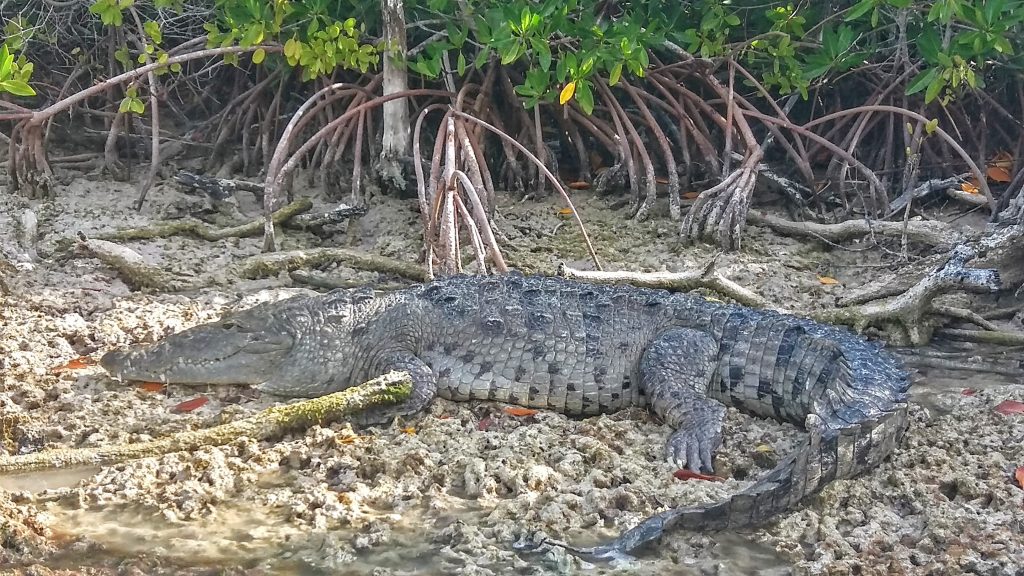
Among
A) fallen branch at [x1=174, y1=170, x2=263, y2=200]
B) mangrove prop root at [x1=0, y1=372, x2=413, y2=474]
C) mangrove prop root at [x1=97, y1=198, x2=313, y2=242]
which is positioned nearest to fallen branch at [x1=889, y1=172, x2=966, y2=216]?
mangrove prop root at [x1=0, y1=372, x2=413, y2=474]

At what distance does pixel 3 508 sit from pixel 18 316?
1.85 meters

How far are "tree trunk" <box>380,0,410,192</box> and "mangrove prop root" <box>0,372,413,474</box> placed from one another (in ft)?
8.53

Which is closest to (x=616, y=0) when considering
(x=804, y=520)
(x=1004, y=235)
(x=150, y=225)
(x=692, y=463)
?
(x=1004, y=235)

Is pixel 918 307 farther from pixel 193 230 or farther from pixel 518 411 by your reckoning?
pixel 193 230

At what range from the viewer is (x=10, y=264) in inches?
177

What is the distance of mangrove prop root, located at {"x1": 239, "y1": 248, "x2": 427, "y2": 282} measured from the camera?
4.64 metres

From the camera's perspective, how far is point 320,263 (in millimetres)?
4785

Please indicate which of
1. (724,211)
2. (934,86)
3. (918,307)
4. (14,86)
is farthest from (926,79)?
(14,86)

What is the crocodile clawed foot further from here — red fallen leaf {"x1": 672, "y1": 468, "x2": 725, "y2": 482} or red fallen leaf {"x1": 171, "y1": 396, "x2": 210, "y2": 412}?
red fallen leaf {"x1": 171, "y1": 396, "x2": 210, "y2": 412}

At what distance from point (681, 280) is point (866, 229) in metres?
1.33

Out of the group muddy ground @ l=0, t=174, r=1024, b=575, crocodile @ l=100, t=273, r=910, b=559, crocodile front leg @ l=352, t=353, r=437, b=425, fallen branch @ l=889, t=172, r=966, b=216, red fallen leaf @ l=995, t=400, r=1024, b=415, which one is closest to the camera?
muddy ground @ l=0, t=174, r=1024, b=575

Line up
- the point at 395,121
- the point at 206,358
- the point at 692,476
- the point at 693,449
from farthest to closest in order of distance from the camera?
the point at 395,121 < the point at 206,358 < the point at 693,449 < the point at 692,476

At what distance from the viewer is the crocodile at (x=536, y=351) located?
336cm

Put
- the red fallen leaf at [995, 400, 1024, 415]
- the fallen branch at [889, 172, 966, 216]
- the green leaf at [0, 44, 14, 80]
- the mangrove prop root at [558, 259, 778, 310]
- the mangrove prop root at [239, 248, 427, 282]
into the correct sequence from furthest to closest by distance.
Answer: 1. the fallen branch at [889, 172, 966, 216]
2. the mangrove prop root at [239, 248, 427, 282]
3. the mangrove prop root at [558, 259, 778, 310]
4. the green leaf at [0, 44, 14, 80]
5. the red fallen leaf at [995, 400, 1024, 415]
